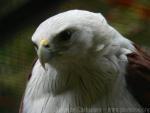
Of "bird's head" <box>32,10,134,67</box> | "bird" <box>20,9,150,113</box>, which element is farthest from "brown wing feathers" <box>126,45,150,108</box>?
"bird's head" <box>32,10,134,67</box>

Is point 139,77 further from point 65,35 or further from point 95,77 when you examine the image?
point 65,35

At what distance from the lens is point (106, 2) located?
89.9 inches

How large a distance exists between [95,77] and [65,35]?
0.43 metres

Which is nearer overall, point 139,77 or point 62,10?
point 139,77

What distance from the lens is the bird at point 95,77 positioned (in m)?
1.90

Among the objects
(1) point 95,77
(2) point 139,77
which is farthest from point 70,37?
(2) point 139,77

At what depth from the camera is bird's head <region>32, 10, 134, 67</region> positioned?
1677mm

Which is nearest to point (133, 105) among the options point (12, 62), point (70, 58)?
point (70, 58)

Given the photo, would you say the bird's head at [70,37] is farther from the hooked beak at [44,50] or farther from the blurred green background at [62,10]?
the blurred green background at [62,10]

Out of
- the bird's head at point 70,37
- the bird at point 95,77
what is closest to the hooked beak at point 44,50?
the bird's head at point 70,37

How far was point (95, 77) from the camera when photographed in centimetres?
204

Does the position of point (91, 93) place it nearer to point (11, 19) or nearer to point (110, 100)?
point (110, 100)

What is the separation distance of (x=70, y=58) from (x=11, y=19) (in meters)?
0.97

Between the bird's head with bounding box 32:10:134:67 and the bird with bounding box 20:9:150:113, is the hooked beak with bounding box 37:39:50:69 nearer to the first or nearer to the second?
the bird's head with bounding box 32:10:134:67
